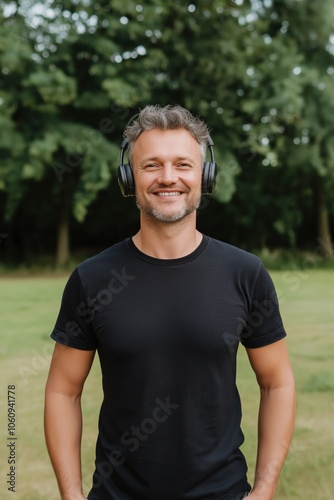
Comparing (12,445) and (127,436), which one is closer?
(127,436)

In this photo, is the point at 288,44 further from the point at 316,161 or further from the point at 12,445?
the point at 12,445

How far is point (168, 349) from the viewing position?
6.84 feet

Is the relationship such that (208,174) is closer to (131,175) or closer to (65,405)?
(131,175)

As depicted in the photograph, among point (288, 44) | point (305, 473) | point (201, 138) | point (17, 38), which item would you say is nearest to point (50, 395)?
point (201, 138)

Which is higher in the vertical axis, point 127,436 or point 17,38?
point 17,38

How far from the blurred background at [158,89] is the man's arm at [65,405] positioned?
18420 mm

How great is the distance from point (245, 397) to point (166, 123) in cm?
437

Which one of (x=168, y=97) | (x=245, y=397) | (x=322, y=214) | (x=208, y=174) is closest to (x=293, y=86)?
(x=168, y=97)

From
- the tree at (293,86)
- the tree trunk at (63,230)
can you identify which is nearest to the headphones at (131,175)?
the tree at (293,86)

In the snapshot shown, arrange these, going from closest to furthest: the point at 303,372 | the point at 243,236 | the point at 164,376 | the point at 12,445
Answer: the point at 164,376
the point at 12,445
the point at 303,372
the point at 243,236

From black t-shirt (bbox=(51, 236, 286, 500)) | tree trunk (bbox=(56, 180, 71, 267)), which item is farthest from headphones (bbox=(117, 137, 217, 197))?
tree trunk (bbox=(56, 180, 71, 267))

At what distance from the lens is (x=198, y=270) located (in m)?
2.17

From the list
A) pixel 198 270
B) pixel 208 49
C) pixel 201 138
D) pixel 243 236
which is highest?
pixel 208 49

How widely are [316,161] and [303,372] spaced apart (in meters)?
15.9
